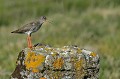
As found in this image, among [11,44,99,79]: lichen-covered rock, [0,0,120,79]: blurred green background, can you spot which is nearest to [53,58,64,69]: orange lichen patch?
[11,44,99,79]: lichen-covered rock

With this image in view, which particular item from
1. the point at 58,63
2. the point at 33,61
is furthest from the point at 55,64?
the point at 33,61

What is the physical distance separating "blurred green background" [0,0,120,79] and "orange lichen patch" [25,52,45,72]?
8.05ft

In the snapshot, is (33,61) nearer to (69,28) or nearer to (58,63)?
(58,63)

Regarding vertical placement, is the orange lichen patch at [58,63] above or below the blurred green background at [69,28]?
below

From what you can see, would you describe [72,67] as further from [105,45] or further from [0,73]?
[105,45]

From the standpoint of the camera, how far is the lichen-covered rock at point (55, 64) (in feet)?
25.1

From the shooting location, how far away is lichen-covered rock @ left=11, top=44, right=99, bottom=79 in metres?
7.65

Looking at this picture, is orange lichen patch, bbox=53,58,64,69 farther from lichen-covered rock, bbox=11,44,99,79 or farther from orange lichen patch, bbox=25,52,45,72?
orange lichen patch, bbox=25,52,45,72

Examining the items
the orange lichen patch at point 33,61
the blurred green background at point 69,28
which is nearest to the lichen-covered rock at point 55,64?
the orange lichen patch at point 33,61

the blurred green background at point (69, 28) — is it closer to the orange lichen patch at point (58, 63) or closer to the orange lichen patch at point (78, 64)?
the orange lichen patch at point (78, 64)

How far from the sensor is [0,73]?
39.1ft

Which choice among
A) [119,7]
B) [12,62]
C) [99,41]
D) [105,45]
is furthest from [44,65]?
[119,7]

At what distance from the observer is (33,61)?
7.68 metres

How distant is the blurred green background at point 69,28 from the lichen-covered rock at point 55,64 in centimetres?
211
